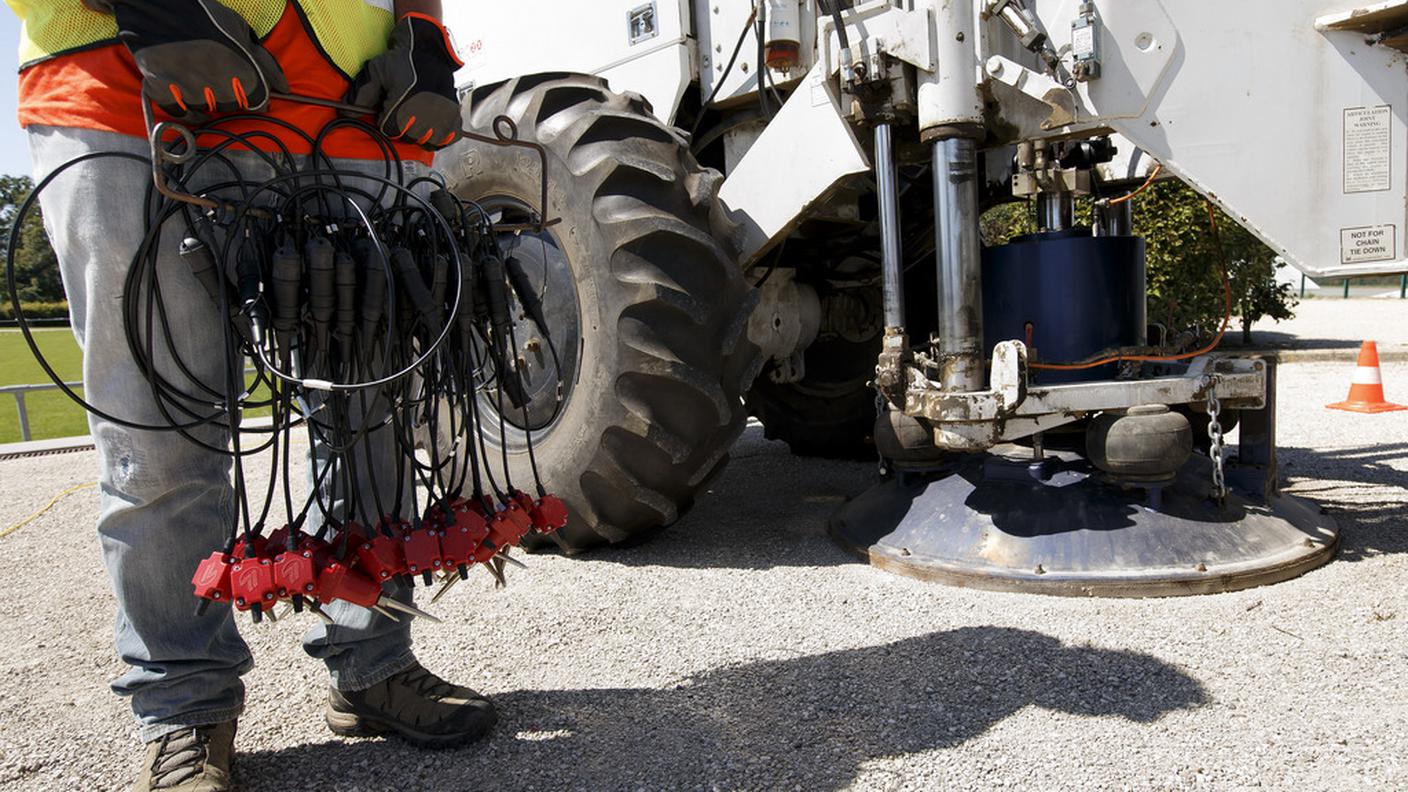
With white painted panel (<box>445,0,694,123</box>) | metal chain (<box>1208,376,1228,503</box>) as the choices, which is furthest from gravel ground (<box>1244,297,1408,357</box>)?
white painted panel (<box>445,0,694,123</box>)

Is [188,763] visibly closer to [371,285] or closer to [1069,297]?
[371,285]

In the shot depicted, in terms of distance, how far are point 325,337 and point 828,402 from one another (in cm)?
315

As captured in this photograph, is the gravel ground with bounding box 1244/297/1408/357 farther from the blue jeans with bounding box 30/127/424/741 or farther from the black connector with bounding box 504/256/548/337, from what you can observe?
the blue jeans with bounding box 30/127/424/741

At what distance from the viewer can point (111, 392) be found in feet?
5.49

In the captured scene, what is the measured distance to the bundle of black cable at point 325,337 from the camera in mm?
1574

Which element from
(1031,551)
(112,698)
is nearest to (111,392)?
(112,698)

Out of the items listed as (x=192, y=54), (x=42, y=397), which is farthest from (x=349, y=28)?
(x=42, y=397)

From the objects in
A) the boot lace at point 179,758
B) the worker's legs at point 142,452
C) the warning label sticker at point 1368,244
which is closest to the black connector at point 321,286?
the worker's legs at point 142,452

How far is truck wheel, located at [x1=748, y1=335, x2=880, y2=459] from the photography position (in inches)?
175

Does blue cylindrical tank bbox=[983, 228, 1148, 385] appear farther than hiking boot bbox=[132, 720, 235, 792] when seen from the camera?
Yes

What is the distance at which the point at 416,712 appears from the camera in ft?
6.30

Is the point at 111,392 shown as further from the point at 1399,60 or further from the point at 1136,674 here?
the point at 1399,60

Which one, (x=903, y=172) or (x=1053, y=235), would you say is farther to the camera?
(x=903, y=172)

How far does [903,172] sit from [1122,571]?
1666mm
